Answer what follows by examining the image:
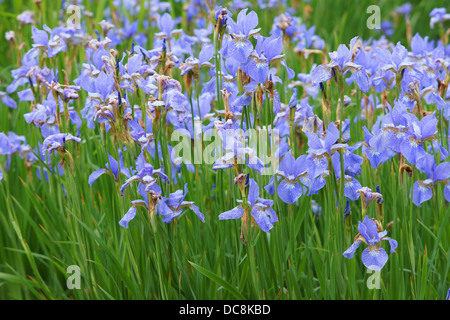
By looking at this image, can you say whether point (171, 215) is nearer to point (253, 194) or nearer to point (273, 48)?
point (253, 194)

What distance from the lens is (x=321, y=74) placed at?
160cm

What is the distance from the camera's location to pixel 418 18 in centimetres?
589

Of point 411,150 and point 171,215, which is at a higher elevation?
point 411,150

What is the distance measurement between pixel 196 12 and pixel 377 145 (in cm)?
341

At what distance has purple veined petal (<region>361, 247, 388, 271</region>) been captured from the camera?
159 centimetres

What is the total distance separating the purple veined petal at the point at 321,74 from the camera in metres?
1.59

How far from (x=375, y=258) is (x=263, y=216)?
367 mm

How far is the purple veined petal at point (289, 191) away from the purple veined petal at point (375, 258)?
0.93 ft

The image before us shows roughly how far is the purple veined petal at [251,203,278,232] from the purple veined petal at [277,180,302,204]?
0.27 feet

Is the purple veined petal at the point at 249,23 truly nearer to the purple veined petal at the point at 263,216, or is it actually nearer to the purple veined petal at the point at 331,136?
the purple veined petal at the point at 331,136

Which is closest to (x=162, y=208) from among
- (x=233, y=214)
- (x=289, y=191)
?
(x=233, y=214)

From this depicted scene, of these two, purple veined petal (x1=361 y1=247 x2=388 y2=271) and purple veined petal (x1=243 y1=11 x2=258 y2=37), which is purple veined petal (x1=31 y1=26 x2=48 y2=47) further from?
purple veined petal (x1=361 y1=247 x2=388 y2=271)

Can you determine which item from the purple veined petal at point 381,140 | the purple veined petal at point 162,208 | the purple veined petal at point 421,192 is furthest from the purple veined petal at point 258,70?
the purple veined petal at point 421,192
